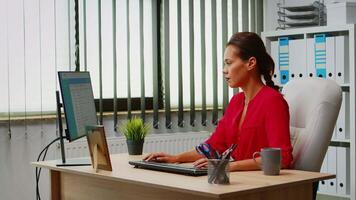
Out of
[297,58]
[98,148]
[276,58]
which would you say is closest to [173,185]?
[98,148]

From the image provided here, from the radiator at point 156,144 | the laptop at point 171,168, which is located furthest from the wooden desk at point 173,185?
the radiator at point 156,144

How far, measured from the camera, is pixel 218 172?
1.96 m

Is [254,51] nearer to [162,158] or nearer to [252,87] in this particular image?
[252,87]

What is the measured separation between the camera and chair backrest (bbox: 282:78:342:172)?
245 centimetres

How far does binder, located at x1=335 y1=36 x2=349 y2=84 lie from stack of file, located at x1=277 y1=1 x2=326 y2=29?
0.45 meters

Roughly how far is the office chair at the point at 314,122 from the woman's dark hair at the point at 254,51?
163 millimetres

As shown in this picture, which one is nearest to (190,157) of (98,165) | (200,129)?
(98,165)

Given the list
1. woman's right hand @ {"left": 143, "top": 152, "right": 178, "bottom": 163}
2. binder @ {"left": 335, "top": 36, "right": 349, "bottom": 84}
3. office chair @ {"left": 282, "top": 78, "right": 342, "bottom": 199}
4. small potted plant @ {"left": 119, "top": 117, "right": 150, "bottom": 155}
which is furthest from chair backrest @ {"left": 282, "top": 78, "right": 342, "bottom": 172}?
binder @ {"left": 335, "top": 36, "right": 349, "bottom": 84}

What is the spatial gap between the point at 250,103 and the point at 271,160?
0.44 meters

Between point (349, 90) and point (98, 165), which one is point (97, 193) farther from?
point (349, 90)

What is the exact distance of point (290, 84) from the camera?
2711 mm

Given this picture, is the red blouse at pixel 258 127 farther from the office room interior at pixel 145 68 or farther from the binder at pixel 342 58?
the binder at pixel 342 58

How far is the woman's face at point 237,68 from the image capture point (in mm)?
2490

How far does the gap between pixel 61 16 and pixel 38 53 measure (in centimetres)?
30
